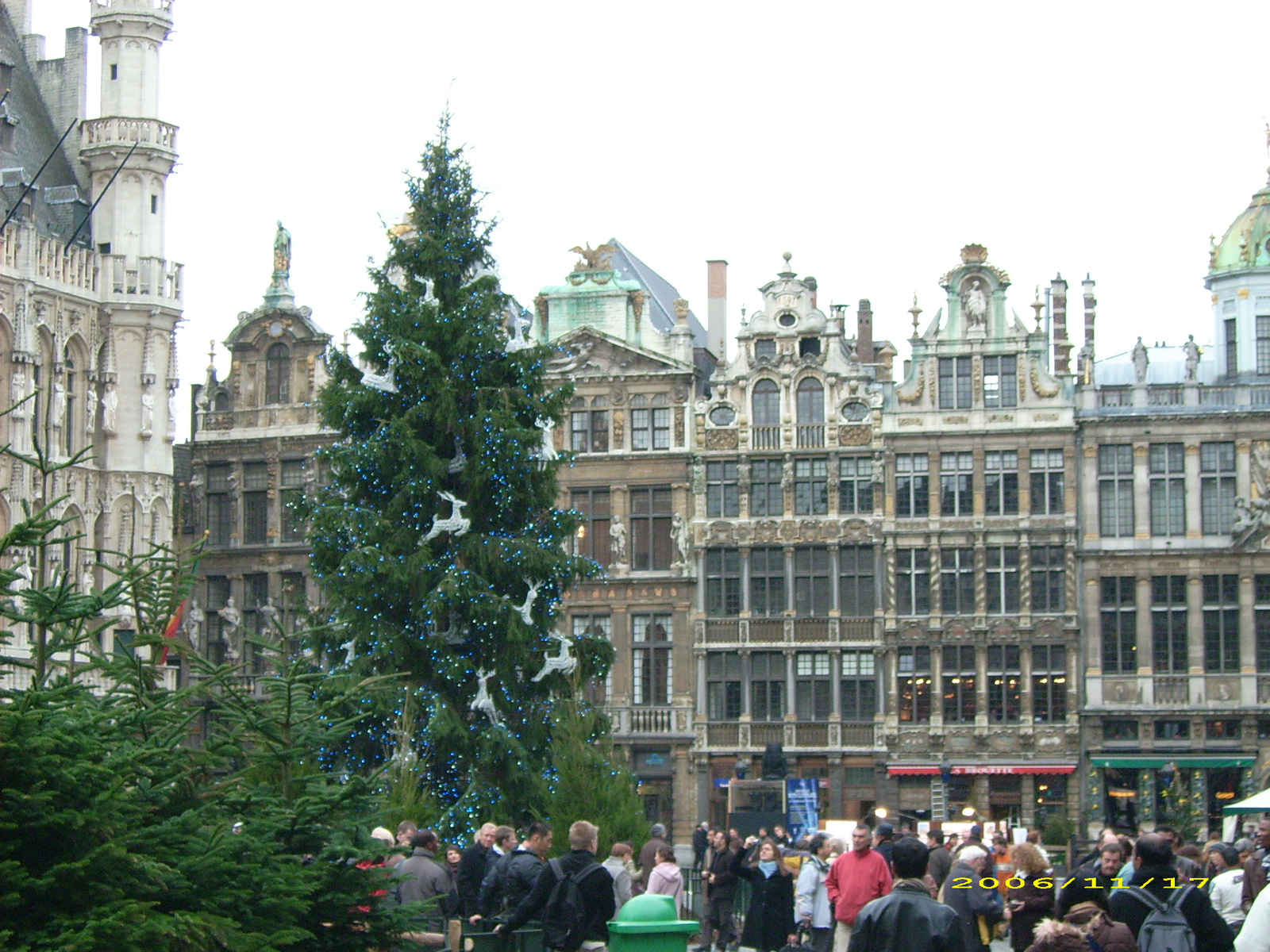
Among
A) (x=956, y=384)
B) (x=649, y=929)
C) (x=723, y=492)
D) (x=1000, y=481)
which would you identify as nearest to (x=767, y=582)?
(x=723, y=492)

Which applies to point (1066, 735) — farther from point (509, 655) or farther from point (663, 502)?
point (509, 655)

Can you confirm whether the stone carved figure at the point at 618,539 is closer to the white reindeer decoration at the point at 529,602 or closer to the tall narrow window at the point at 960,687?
the tall narrow window at the point at 960,687

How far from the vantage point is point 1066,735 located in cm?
3953

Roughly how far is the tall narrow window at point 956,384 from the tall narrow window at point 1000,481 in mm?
1250

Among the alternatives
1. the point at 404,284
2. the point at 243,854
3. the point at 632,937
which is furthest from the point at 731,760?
the point at 243,854

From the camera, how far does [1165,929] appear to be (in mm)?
9172

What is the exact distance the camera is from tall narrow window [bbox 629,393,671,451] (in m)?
41.9

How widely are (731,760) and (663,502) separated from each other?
213 inches

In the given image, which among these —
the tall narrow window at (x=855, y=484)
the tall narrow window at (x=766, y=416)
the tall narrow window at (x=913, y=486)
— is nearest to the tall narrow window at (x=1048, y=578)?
the tall narrow window at (x=913, y=486)

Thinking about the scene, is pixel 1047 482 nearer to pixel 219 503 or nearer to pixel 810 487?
pixel 810 487

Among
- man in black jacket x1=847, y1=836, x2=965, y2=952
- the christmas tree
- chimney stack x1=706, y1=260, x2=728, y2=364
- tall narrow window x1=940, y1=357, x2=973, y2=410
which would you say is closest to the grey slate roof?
chimney stack x1=706, y1=260, x2=728, y2=364

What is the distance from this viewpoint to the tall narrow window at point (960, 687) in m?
40.0

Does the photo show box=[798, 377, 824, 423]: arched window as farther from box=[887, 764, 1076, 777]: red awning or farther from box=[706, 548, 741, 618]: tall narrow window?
box=[887, 764, 1076, 777]: red awning

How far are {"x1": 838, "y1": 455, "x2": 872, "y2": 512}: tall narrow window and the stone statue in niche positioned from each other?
13704mm
